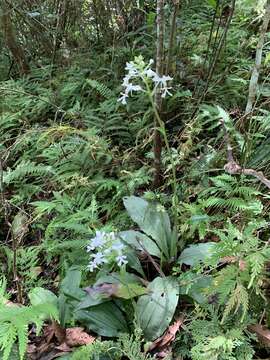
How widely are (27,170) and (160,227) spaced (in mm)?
1100

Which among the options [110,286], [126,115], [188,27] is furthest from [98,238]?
[188,27]

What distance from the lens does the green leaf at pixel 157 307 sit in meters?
1.87

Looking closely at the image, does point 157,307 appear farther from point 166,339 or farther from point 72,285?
point 72,285

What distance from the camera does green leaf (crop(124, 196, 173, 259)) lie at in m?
2.18

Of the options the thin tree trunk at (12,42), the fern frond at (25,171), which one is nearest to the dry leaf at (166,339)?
the fern frond at (25,171)

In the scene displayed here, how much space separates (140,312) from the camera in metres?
1.93

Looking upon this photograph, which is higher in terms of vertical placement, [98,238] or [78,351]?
[98,238]

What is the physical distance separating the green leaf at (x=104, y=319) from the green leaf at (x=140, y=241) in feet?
1.05

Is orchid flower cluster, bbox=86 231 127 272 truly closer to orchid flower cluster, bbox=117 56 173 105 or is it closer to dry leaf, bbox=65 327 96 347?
dry leaf, bbox=65 327 96 347

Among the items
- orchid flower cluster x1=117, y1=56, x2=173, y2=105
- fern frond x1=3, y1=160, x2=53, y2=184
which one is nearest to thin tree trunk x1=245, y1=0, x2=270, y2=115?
orchid flower cluster x1=117, y1=56, x2=173, y2=105

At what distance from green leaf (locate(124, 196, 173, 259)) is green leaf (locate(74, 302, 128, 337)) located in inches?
14.8

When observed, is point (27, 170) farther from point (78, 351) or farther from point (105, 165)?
point (78, 351)

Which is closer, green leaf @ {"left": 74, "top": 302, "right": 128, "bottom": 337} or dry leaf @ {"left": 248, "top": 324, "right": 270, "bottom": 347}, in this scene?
dry leaf @ {"left": 248, "top": 324, "right": 270, "bottom": 347}

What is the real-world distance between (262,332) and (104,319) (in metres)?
0.68
